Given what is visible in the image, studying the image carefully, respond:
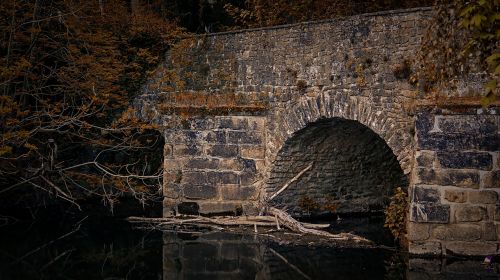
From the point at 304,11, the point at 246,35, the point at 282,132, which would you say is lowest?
the point at 282,132

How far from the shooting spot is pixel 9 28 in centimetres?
1028

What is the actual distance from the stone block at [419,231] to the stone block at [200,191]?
12.5 feet

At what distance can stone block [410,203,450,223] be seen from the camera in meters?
7.46

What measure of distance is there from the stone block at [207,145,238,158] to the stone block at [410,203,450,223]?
144 inches

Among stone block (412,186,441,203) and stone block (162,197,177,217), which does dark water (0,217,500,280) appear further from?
stone block (162,197,177,217)

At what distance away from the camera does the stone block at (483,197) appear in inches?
287

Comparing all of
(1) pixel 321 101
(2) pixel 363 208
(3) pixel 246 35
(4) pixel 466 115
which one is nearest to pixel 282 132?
(1) pixel 321 101

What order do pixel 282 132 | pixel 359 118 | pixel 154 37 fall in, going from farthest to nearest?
1. pixel 154 37
2. pixel 282 132
3. pixel 359 118

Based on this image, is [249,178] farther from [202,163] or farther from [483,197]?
[483,197]

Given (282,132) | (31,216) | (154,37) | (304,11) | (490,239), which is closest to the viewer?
(490,239)

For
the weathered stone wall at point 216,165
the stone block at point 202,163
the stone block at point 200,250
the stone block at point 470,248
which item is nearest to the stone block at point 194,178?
the weathered stone wall at point 216,165

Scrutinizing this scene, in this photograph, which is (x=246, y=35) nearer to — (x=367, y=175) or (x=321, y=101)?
(x=321, y=101)

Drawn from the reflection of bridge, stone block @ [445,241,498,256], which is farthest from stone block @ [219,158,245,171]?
stone block @ [445,241,498,256]

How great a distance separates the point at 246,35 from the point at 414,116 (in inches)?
142
